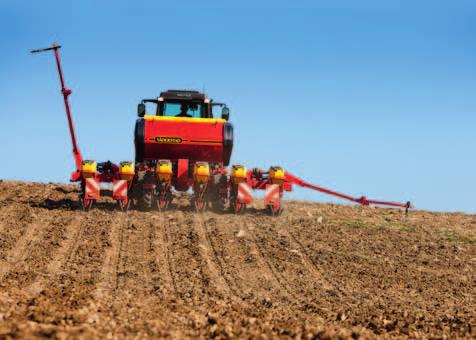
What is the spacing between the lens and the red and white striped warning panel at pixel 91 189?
17.9 m

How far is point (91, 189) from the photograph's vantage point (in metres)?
18.0

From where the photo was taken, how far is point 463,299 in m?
10.8

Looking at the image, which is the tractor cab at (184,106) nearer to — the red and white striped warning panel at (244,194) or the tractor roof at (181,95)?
the tractor roof at (181,95)

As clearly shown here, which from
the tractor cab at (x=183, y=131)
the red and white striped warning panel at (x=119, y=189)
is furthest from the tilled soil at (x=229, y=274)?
the tractor cab at (x=183, y=131)

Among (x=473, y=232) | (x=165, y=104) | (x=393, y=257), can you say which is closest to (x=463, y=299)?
(x=393, y=257)

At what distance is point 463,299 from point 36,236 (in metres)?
8.39

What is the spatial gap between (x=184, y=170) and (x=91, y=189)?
8.37ft

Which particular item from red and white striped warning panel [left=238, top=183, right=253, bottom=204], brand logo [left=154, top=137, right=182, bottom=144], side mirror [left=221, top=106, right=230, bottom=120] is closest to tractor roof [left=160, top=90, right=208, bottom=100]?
side mirror [left=221, top=106, right=230, bottom=120]

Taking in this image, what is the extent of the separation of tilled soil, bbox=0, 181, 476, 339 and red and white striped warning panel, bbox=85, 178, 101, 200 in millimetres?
508

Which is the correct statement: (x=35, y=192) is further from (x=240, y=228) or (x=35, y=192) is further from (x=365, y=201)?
(x=365, y=201)

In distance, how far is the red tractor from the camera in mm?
18125

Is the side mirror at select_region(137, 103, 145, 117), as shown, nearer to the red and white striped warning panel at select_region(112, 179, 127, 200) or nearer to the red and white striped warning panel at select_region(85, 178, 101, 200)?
the red and white striped warning panel at select_region(112, 179, 127, 200)

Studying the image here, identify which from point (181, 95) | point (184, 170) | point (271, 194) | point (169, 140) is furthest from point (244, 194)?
point (181, 95)

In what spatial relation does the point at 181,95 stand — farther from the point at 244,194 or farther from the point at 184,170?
the point at 244,194
